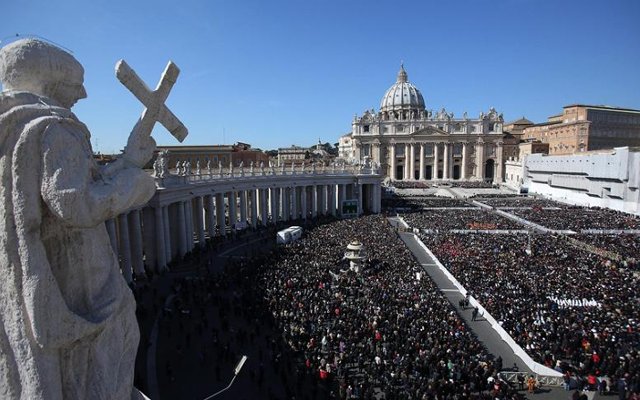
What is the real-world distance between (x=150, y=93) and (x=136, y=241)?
21881 mm

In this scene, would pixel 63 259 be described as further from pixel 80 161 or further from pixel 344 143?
pixel 344 143

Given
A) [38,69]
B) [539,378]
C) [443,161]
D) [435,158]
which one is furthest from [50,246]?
[443,161]

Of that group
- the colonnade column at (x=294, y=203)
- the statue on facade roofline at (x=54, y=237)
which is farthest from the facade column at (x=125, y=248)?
the colonnade column at (x=294, y=203)

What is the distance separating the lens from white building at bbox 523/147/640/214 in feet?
159

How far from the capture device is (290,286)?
20469 millimetres

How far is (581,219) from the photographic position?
41.9 metres

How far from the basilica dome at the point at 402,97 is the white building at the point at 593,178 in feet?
197

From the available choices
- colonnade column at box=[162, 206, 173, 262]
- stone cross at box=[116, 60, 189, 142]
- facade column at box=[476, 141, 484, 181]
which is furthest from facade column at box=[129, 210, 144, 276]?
facade column at box=[476, 141, 484, 181]

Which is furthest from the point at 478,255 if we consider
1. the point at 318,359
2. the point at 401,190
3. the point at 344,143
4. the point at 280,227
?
the point at 344,143

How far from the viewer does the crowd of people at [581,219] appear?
38.3 meters

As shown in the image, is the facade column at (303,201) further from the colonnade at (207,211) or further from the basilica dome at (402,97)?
the basilica dome at (402,97)

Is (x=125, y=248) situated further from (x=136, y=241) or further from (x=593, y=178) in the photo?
(x=593, y=178)

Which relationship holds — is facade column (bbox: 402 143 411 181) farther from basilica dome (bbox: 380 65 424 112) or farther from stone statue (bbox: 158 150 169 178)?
stone statue (bbox: 158 150 169 178)

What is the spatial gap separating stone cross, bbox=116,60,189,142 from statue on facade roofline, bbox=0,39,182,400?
324 mm
